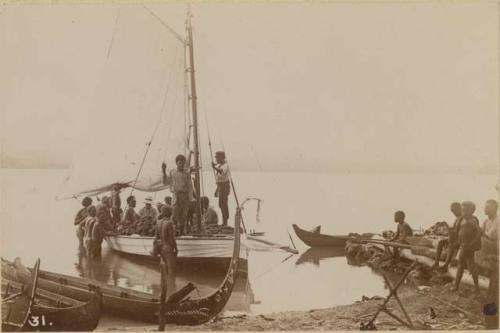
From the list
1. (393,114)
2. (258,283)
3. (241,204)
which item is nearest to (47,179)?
(241,204)

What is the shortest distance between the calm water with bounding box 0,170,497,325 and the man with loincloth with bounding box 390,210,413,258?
0.06 meters

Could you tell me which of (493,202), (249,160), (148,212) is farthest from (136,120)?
(493,202)

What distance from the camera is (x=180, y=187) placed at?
5.44 metres

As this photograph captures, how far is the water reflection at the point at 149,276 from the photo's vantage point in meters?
5.38

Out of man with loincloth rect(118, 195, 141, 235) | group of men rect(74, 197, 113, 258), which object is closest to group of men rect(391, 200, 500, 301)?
man with loincloth rect(118, 195, 141, 235)

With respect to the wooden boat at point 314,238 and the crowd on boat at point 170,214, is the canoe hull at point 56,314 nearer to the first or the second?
the crowd on boat at point 170,214

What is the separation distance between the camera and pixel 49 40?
5426 millimetres

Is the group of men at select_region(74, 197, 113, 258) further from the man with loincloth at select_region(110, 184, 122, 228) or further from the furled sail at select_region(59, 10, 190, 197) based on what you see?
the furled sail at select_region(59, 10, 190, 197)

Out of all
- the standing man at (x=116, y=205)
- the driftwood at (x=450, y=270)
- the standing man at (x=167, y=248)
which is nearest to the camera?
the standing man at (x=167, y=248)

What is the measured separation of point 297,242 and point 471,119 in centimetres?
196

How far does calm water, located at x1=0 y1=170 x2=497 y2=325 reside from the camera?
5.38 m

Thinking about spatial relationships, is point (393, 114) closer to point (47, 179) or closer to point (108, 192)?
point (108, 192)

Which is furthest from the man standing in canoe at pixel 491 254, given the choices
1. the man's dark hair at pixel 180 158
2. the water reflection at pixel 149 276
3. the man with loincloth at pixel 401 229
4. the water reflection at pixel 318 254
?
the man's dark hair at pixel 180 158

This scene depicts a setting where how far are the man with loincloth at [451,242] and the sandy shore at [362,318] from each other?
0.29 meters
